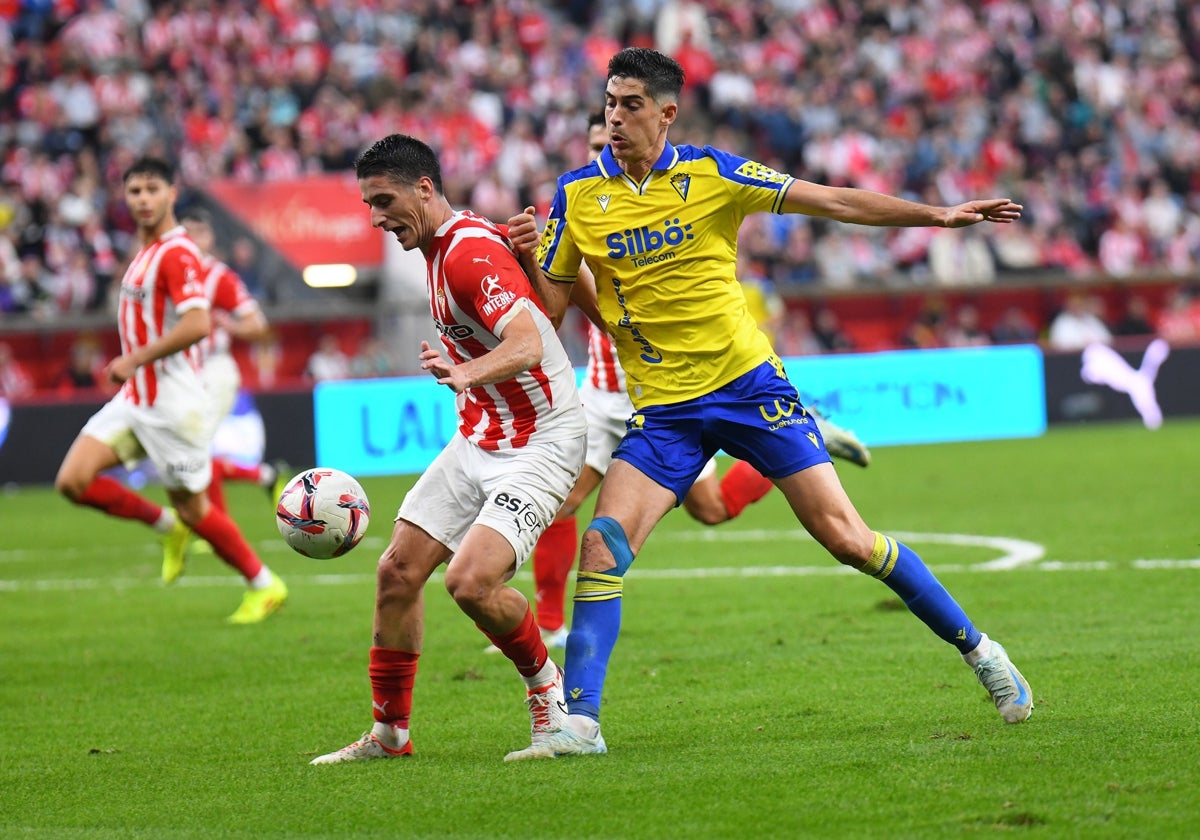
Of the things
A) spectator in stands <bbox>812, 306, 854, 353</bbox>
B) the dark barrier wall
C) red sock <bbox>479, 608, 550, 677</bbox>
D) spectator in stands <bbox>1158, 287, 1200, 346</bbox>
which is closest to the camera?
red sock <bbox>479, 608, 550, 677</bbox>

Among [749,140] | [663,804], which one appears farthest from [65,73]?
[663,804]

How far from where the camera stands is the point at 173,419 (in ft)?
31.6

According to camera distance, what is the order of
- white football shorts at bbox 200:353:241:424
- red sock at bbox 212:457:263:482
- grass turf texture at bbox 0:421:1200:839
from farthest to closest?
red sock at bbox 212:457:263:482 → white football shorts at bbox 200:353:241:424 → grass turf texture at bbox 0:421:1200:839

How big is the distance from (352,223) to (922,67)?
10.6 meters

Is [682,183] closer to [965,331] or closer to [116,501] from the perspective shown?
[116,501]

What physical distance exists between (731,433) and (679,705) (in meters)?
1.20

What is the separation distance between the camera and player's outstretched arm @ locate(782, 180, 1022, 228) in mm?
5558

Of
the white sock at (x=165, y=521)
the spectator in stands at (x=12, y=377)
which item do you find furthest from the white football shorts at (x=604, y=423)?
the spectator in stands at (x=12, y=377)

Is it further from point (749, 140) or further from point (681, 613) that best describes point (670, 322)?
point (749, 140)

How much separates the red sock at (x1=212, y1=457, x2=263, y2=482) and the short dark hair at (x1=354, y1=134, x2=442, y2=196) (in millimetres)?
6667

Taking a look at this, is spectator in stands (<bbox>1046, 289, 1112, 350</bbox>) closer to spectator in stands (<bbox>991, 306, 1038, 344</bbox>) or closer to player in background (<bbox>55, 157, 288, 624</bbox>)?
spectator in stands (<bbox>991, 306, 1038, 344</bbox>)

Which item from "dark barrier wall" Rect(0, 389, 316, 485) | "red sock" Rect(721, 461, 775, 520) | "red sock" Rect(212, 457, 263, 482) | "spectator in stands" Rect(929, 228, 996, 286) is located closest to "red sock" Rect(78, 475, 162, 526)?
Result: "red sock" Rect(212, 457, 263, 482)

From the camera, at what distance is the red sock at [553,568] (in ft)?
27.1

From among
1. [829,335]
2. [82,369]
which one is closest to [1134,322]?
[829,335]
